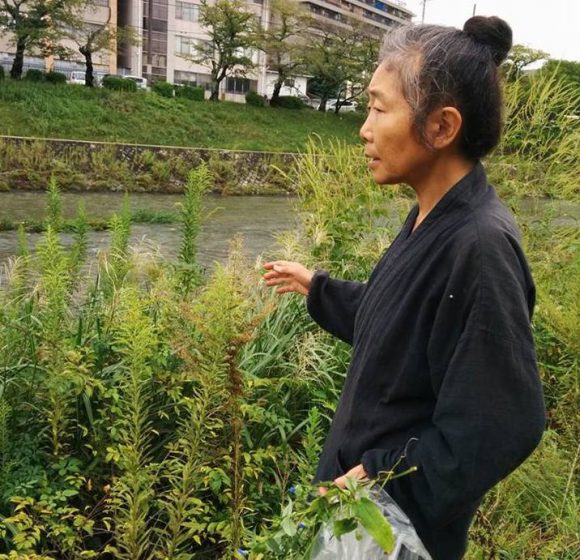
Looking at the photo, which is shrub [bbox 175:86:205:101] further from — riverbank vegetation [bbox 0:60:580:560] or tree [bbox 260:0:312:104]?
riverbank vegetation [bbox 0:60:580:560]

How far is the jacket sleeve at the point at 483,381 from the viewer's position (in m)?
1.01

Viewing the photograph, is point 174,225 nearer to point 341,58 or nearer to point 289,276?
point 289,276

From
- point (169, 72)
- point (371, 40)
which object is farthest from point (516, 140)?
point (169, 72)

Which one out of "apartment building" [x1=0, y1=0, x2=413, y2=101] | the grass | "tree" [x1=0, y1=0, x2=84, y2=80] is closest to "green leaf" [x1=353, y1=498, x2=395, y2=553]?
the grass

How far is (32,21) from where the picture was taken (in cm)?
2131

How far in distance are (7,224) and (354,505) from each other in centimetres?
1059

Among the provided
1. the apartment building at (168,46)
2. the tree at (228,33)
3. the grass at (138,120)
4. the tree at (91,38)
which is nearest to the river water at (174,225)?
the grass at (138,120)

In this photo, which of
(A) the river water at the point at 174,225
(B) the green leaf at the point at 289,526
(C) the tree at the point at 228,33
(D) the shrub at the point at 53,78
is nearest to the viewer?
(B) the green leaf at the point at 289,526

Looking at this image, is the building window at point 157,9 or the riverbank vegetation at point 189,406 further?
the building window at point 157,9

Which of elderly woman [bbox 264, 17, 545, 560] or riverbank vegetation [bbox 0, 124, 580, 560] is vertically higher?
elderly woman [bbox 264, 17, 545, 560]

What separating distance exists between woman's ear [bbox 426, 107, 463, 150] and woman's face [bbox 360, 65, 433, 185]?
24 millimetres

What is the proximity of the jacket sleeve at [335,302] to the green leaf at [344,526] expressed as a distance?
2.24 ft

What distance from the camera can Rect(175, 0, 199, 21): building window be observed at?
3931 centimetres

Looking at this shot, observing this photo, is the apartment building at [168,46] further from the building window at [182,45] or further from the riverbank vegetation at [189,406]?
the riverbank vegetation at [189,406]
